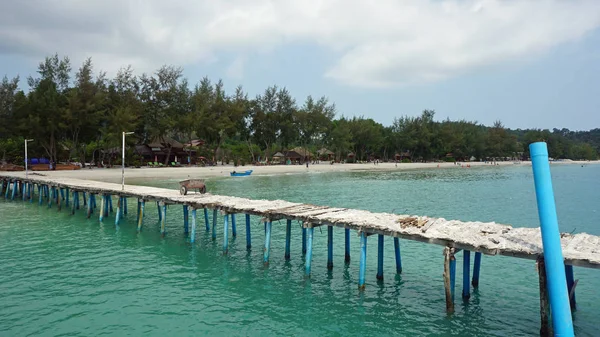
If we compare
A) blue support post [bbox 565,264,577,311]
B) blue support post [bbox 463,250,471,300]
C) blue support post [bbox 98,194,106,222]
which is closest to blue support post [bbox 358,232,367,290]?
blue support post [bbox 463,250,471,300]

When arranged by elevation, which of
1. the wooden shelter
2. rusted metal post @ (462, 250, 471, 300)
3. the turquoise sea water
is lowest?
the turquoise sea water

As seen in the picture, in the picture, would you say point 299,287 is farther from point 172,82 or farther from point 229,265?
point 172,82

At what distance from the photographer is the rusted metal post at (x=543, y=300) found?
27.3 ft

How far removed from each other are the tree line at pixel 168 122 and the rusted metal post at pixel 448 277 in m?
52.7

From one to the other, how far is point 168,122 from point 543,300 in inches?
2402

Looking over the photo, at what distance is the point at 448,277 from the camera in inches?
391

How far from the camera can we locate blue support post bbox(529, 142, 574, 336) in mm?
7070

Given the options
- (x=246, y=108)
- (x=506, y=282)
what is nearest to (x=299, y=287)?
(x=506, y=282)

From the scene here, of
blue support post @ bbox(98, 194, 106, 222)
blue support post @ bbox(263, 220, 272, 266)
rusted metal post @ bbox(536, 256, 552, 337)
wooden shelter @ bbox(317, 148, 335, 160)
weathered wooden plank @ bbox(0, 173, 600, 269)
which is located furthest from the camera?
wooden shelter @ bbox(317, 148, 335, 160)

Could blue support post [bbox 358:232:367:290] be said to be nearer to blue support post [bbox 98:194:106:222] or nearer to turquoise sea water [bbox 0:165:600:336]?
turquoise sea water [bbox 0:165:600:336]

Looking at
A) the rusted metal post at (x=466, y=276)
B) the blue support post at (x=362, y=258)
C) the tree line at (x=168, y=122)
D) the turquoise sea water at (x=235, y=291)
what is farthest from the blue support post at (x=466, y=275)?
the tree line at (x=168, y=122)

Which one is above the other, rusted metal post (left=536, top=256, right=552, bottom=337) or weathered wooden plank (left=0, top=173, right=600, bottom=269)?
weathered wooden plank (left=0, top=173, right=600, bottom=269)

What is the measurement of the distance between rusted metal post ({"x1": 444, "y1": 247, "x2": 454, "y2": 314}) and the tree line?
52737 millimetres

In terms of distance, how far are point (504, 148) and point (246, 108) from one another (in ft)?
279
